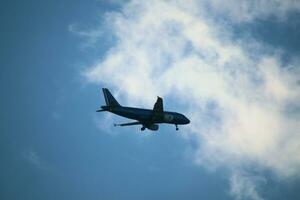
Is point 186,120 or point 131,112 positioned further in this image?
point 186,120

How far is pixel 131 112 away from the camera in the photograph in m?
91.4

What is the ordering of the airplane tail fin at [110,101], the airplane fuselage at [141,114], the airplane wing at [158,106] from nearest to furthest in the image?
1. the airplane wing at [158,106]
2. the airplane fuselage at [141,114]
3. the airplane tail fin at [110,101]

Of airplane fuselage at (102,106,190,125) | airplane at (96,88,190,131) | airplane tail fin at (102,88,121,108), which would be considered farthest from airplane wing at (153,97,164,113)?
airplane tail fin at (102,88,121,108)

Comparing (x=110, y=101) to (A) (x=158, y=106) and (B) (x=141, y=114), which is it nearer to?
(B) (x=141, y=114)

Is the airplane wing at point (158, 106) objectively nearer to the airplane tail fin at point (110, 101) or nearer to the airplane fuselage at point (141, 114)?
the airplane fuselage at point (141, 114)

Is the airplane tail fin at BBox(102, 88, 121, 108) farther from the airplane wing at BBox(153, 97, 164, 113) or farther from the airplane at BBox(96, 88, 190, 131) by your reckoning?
the airplane wing at BBox(153, 97, 164, 113)

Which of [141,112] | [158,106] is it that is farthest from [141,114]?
[158,106]

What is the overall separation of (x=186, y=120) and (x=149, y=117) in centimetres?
1445

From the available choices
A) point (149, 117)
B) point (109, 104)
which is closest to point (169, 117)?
point (149, 117)

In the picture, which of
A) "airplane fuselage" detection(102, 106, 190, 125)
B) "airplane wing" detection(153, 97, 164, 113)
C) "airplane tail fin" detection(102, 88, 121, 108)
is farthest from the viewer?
"airplane tail fin" detection(102, 88, 121, 108)

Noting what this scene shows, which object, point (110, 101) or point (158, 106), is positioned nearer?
point (158, 106)

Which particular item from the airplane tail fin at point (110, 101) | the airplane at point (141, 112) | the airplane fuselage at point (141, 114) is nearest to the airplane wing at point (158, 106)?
the airplane at point (141, 112)

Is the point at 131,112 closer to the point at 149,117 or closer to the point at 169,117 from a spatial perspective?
the point at 149,117

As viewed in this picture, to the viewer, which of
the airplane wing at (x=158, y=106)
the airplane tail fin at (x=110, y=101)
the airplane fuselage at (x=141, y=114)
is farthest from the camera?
the airplane tail fin at (x=110, y=101)
